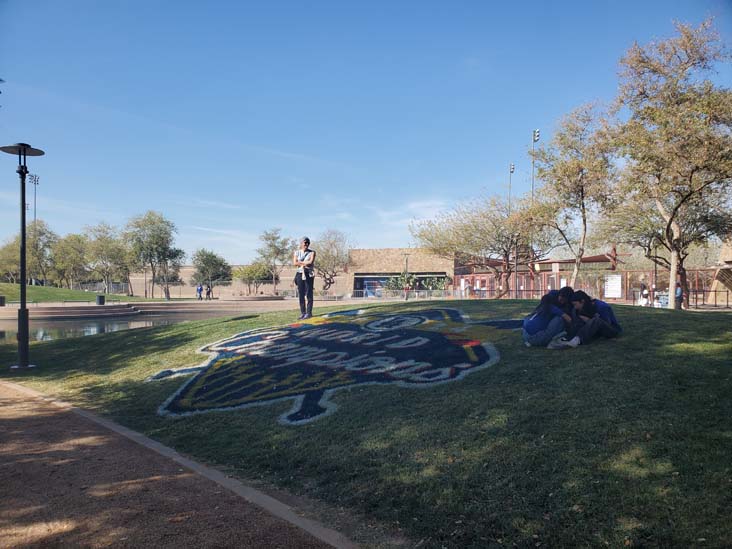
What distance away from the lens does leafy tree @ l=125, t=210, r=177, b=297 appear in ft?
172

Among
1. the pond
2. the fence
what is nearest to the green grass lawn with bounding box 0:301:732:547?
the pond

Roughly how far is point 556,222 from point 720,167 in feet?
30.1

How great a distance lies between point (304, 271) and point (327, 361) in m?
3.86

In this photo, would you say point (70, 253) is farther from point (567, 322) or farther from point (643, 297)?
point (567, 322)

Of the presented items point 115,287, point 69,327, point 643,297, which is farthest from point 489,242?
point 115,287

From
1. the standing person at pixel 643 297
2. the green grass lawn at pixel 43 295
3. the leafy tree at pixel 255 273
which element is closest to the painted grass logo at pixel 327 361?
the standing person at pixel 643 297

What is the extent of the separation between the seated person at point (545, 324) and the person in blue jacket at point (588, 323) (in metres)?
0.15

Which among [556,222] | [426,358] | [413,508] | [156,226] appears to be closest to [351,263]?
[156,226]

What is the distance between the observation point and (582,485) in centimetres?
364

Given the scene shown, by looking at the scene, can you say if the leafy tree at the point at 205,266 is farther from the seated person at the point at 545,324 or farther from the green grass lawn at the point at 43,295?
the seated person at the point at 545,324

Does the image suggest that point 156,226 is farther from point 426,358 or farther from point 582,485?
point 582,485

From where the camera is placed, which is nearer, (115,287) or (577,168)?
(577,168)

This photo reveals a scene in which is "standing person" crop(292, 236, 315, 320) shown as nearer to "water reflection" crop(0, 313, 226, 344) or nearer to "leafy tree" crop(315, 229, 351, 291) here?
"water reflection" crop(0, 313, 226, 344)

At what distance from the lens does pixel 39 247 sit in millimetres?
59000
